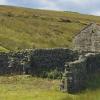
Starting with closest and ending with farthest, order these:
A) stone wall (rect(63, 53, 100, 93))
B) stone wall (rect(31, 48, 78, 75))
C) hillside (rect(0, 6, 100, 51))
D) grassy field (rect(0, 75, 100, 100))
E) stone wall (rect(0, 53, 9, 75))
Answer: grassy field (rect(0, 75, 100, 100)) → stone wall (rect(63, 53, 100, 93)) → stone wall (rect(31, 48, 78, 75)) → stone wall (rect(0, 53, 9, 75)) → hillside (rect(0, 6, 100, 51))

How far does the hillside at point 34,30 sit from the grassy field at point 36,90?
35.3 m

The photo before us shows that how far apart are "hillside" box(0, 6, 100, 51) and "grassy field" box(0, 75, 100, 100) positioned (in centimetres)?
3530

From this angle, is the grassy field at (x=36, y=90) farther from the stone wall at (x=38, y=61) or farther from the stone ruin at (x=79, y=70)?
the stone wall at (x=38, y=61)

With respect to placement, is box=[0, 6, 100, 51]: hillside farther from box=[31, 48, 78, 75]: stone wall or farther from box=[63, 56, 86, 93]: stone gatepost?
box=[63, 56, 86, 93]: stone gatepost

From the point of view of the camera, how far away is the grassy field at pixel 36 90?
3791 centimetres

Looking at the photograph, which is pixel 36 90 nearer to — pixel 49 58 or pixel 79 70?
pixel 79 70

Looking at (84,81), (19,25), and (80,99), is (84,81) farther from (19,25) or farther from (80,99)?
(19,25)

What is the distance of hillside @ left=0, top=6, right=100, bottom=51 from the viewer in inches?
3740

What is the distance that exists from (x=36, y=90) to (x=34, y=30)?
7536 cm

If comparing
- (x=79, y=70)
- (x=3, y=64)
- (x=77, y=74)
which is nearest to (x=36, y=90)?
(x=77, y=74)

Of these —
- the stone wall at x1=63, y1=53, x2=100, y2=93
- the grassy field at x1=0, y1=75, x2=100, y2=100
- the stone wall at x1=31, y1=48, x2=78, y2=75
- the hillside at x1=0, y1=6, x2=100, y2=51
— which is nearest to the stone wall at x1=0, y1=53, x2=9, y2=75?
the grassy field at x1=0, y1=75, x2=100, y2=100

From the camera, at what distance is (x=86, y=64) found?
46062mm

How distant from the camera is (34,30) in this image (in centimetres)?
11675

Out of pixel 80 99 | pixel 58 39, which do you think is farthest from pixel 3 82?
pixel 58 39
